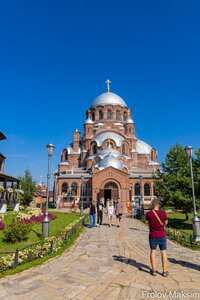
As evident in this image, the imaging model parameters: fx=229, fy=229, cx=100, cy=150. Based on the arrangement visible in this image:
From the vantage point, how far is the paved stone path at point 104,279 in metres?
4.30

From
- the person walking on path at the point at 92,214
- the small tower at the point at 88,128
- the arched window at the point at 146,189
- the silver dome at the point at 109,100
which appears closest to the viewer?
the person walking on path at the point at 92,214

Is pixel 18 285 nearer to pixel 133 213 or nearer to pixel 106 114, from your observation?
pixel 133 213

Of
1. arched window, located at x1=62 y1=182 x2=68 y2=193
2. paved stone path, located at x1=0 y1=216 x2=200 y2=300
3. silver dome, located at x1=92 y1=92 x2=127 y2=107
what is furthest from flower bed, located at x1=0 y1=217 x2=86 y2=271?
silver dome, located at x1=92 y1=92 x2=127 y2=107

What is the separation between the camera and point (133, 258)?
7008 mm

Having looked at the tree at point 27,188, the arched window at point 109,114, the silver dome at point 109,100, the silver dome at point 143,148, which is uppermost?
the silver dome at point 109,100

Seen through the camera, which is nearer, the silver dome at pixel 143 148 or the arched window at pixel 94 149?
the arched window at pixel 94 149

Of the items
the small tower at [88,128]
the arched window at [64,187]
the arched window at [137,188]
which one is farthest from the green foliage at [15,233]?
the small tower at [88,128]

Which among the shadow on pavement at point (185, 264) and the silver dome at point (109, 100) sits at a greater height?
the silver dome at point (109, 100)

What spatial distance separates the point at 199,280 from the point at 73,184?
33.7 metres

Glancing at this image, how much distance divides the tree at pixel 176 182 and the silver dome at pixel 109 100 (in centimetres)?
2902

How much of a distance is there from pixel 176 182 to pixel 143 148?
29242mm

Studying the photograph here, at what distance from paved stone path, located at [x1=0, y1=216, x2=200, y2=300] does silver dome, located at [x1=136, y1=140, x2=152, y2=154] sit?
4091cm

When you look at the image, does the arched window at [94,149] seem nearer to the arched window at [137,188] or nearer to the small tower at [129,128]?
the small tower at [129,128]

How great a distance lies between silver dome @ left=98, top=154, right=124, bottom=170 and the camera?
1390 inches
